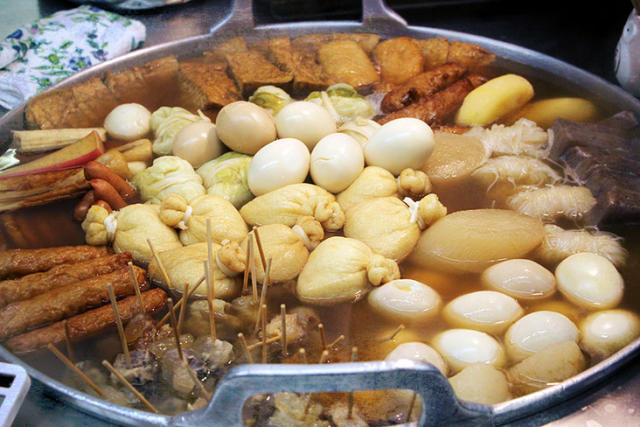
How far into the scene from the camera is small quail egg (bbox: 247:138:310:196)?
2.40 m

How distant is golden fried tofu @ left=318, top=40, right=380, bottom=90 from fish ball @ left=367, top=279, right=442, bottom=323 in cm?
166

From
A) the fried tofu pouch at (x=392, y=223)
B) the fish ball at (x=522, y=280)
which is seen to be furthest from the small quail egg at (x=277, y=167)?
the fish ball at (x=522, y=280)

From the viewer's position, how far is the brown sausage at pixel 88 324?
5.84ft

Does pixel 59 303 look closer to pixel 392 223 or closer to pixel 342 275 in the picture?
pixel 342 275

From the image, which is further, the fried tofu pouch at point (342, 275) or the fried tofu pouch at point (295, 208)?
the fried tofu pouch at point (295, 208)

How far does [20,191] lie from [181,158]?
74 cm

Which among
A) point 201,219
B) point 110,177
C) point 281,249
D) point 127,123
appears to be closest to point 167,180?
point 110,177

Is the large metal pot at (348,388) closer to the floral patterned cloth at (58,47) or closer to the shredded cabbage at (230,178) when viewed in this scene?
the shredded cabbage at (230,178)

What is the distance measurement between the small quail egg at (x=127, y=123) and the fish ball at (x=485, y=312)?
193 centimetres

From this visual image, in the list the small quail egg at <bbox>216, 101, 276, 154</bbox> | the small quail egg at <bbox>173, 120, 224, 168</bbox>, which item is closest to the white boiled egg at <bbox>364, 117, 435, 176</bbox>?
the small quail egg at <bbox>216, 101, 276, 154</bbox>

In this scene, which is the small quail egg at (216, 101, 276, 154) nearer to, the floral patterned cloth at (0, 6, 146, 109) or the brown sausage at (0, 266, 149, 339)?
the brown sausage at (0, 266, 149, 339)

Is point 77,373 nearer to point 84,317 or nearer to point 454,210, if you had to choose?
point 84,317

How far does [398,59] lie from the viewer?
3400 millimetres

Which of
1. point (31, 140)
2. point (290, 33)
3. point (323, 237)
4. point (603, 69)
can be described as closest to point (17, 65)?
point (31, 140)
